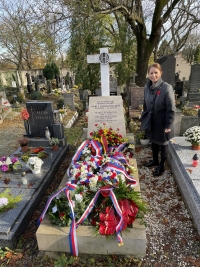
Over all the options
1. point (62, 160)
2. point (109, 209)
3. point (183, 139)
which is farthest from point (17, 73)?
point (109, 209)

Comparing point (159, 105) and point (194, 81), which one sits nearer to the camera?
point (159, 105)

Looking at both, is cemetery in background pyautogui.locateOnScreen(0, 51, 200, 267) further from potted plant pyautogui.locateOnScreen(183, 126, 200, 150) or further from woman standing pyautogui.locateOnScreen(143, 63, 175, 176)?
woman standing pyautogui.locateOnScreen(143, 63, 175, 176)

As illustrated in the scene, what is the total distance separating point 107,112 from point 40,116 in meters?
1.83

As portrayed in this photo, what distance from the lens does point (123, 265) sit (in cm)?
251

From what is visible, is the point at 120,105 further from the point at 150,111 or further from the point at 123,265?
the point at 123,265

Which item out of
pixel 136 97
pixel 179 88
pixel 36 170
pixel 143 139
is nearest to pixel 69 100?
pixel 136 97

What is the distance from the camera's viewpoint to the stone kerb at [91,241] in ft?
8.20

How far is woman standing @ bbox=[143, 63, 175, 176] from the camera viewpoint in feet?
11.3

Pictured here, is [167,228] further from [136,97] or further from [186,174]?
[136,97]

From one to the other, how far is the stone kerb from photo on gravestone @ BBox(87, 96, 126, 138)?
110 inches

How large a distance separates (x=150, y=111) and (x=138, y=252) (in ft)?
7.59

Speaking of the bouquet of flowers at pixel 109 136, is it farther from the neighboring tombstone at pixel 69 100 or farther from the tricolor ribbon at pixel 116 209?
the neighboring tombstone at pixel 69 100

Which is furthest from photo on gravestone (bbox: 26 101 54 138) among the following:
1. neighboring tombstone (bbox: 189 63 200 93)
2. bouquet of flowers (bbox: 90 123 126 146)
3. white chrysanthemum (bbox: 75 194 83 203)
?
neighboring tombstone (bbox: 189 63 200 93)

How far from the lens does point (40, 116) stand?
538cm
